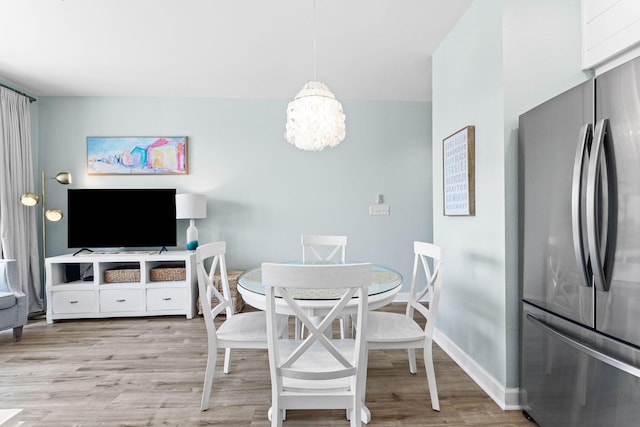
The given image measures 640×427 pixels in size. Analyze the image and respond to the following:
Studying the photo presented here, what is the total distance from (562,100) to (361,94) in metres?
2.75

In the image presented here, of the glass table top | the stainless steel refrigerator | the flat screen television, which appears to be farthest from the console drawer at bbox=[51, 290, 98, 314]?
the stainless steel refrigerator

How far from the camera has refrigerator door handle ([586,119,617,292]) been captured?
1.31 metres

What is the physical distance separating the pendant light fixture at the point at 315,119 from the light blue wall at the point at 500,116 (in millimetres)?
970

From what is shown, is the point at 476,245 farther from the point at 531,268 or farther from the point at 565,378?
the point at 565,378

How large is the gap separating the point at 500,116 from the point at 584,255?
3.14 feet

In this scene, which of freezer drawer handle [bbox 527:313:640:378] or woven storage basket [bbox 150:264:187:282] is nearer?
freezer drawer handle [bbox 527:313:640:378]

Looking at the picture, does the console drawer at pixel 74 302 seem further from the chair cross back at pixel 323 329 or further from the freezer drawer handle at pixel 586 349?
the freezer drawer handle at pixel 586 349

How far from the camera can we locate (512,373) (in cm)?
196

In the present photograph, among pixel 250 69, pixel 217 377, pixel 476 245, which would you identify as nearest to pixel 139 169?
pixel 250 69

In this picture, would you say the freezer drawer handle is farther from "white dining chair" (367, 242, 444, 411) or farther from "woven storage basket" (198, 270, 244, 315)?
"woven storage basket" (198, 270, 244, 315)

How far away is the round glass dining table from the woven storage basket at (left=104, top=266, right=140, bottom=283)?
2164 millimetres

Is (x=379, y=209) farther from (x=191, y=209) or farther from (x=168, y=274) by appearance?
(x=168, y=274)

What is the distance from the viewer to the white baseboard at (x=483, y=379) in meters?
1.95

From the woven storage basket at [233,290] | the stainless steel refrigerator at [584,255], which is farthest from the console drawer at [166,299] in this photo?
the stainless steel refrigerator at [584,255]
